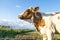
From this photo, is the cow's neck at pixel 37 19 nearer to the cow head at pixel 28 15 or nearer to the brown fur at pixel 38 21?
the brown fur at pixel 38 21

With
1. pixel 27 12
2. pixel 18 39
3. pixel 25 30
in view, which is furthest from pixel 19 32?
pixel 27 12

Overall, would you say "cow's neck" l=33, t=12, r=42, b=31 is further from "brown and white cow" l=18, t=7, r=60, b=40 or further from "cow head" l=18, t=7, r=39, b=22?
"cow head" l=18, t=7, r=39, b=22

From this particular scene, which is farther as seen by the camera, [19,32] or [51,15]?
[19,32]

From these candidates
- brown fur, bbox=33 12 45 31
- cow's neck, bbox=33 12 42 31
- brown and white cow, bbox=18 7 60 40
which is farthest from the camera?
cow's neck, bbox=33 12 42 31

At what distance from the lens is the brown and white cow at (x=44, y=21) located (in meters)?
9.51

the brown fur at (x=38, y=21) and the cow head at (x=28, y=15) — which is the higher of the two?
the cow head at (x=28, y=15)

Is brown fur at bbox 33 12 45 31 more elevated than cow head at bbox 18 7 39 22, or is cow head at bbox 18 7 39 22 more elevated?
cow head at bbox 18 7 39 22

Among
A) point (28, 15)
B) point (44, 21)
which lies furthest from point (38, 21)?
point (28, 15)

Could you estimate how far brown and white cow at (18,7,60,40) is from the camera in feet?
31.2

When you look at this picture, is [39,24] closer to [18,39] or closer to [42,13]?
[42,13]

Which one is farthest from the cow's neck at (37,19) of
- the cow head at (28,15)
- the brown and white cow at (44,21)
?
the cow head at (28,15)

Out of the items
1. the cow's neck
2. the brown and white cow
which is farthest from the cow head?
the cow's neck

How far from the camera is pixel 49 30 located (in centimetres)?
948

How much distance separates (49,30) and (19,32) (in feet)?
22.5
